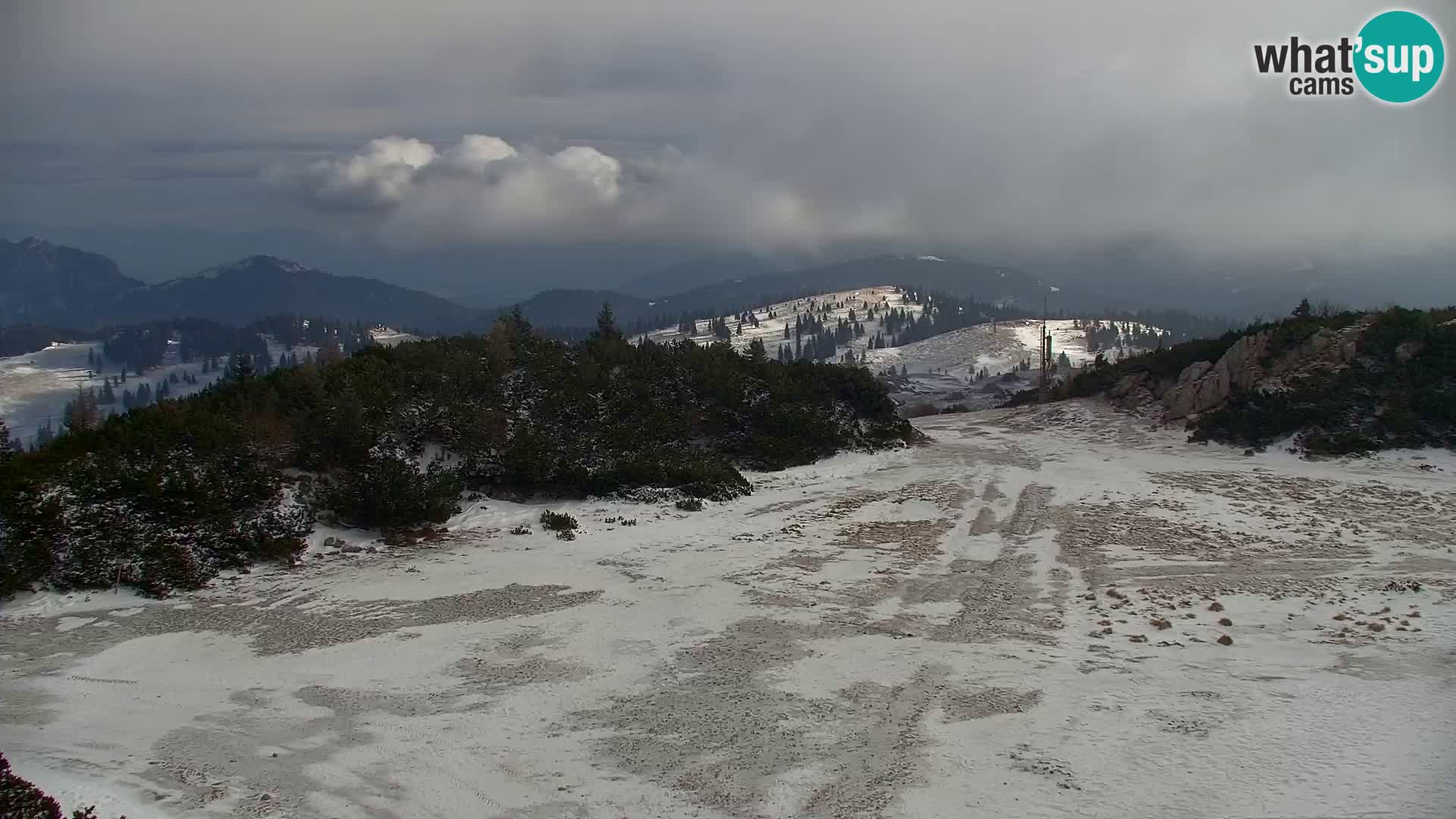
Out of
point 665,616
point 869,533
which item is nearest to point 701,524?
point 869,533

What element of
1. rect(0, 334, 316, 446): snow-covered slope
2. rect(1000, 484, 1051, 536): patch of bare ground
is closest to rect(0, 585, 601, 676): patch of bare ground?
rect(1000, 484, 1051, 536): patch of bare ground

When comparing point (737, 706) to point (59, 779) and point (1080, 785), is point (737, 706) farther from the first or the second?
point (59, 779)

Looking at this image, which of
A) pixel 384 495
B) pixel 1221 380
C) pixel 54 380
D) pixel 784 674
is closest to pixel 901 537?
pixel 784 674

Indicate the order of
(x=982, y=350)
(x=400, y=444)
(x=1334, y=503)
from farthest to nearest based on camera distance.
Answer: (x=982, y=350), (x=400, y=444), (x=1334, y=503)

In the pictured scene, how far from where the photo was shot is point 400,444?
18.4m

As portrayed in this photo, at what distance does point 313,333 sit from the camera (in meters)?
196

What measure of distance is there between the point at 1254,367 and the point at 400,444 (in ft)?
89.1

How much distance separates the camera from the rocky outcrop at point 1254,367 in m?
26.2

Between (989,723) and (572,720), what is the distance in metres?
4.42

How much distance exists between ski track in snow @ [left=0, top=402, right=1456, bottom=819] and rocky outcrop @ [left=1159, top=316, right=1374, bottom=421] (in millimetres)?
10093

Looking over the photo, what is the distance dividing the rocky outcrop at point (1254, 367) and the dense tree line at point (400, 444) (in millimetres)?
10326

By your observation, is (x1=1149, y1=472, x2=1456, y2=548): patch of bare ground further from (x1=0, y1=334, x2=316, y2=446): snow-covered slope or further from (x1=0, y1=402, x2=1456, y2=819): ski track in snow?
(x1=0, y1=334, x2=316, y2=446): snow-covered slope

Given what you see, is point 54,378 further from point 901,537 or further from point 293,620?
point 901,537

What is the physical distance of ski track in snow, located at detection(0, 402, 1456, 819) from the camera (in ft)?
23.9
